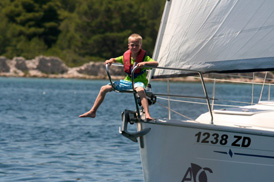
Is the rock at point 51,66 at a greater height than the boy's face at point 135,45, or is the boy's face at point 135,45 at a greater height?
the boy's face at point 135,45

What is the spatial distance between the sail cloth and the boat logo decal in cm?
145

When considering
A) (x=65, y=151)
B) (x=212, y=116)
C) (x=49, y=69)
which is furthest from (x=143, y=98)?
(x=49, y=69)

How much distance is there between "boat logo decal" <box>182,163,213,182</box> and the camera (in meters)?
8.28

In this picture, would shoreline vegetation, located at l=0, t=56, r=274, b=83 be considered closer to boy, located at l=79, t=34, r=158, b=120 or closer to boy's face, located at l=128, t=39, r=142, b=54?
boy, located at l=79, t=34, r=158, b=120

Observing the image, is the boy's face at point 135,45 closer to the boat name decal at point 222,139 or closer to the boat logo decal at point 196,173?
the boat name decal at point 222,139

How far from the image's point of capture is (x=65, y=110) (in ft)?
98.8

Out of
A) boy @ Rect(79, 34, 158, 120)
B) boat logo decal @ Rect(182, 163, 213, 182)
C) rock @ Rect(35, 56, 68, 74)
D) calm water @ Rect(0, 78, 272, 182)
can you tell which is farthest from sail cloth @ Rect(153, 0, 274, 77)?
rock @ Rect(35, 56, 68, 74)

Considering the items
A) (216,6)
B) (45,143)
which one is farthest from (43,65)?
(216,6)

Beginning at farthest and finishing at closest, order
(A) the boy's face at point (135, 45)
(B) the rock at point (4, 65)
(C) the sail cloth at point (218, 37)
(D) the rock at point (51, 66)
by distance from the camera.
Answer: (D) the rock at point (51, 66) → (B) the rock at point (4, 65) → (C) the sail cloth at point (218, 37) → (A) the boy's face at point (135, 45)

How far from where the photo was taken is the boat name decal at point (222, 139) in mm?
8047

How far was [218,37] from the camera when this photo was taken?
892 centimetres

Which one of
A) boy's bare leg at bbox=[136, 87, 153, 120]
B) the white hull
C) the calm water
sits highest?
boy's bare leg at bbox=[136, 87, 153, 120]

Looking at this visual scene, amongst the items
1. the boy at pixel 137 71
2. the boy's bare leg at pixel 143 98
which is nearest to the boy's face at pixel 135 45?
the boy at pixel 137 71

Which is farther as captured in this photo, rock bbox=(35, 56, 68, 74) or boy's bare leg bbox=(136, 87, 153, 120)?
rock bbox=(35, 56, 68, 74)
